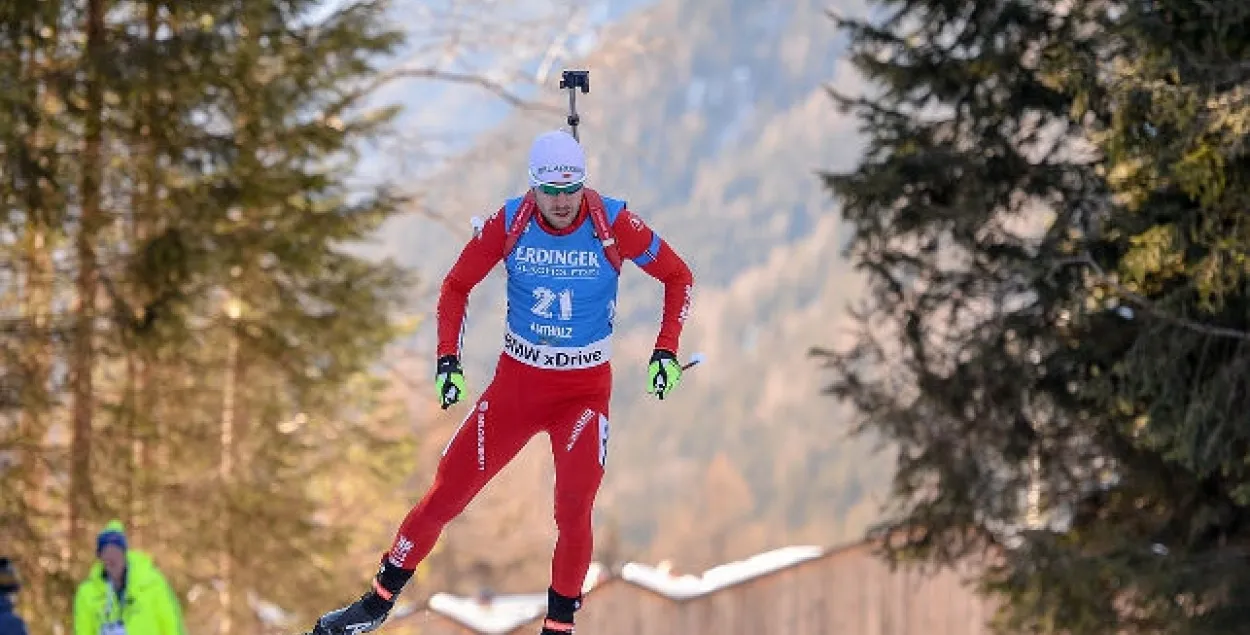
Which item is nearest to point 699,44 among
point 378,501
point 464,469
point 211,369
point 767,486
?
point 767,486

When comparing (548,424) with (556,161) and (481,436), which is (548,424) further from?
(556,161)

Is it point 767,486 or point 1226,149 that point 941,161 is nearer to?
point 1226,149

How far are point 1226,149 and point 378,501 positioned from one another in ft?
67.5

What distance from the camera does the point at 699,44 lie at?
166 meters

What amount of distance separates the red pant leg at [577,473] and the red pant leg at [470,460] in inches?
6.9

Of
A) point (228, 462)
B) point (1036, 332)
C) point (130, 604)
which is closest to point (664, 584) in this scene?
point (228, 462)

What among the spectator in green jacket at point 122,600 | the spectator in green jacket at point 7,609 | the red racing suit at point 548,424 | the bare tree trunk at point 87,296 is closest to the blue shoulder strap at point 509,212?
the red racing suit at point 548,424

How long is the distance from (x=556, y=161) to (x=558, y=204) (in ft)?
0.83

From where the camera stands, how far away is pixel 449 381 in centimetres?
648

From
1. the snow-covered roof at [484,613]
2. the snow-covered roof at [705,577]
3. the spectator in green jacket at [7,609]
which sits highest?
the snow-covered roof at [705,577]

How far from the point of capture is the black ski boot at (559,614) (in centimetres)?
685

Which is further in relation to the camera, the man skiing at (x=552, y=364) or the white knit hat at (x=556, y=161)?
the man skiing at (x=552, y=364)

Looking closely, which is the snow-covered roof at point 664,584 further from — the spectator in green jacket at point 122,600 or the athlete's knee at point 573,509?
the athlete's knee at point 573,509

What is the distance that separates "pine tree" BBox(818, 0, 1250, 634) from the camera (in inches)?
540
